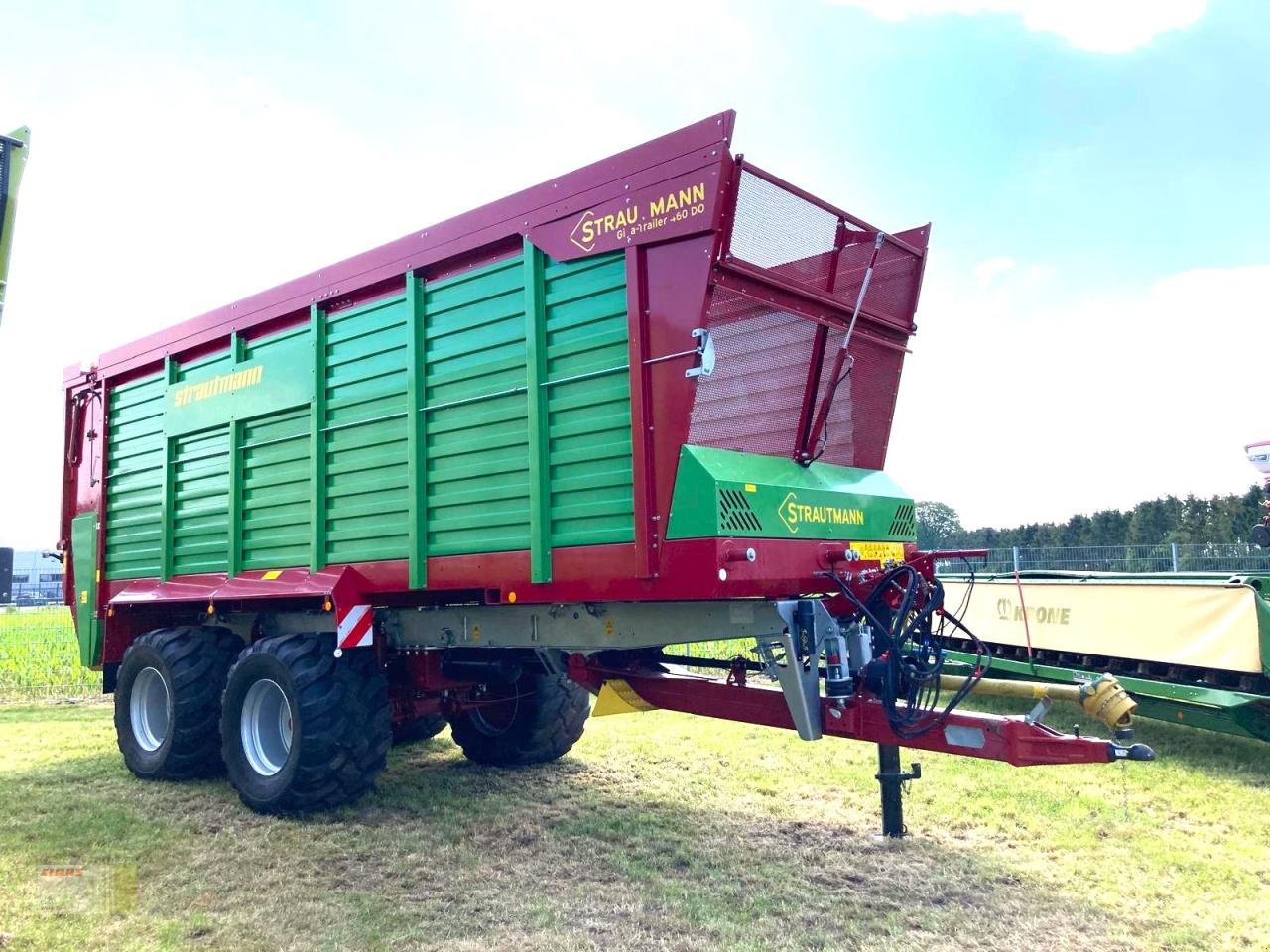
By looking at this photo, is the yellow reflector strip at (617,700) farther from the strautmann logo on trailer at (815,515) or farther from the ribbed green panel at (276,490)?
the ribbed green panel at (276,490)

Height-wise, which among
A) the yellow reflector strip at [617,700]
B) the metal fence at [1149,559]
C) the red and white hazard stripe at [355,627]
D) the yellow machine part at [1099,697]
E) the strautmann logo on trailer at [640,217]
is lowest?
the yellow reflector strip at [617,700]

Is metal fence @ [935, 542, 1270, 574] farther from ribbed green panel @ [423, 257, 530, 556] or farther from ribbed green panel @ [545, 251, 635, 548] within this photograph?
ribbed green panel @ [545, 251, 635, 548]

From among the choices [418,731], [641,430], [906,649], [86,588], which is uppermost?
[641,430]

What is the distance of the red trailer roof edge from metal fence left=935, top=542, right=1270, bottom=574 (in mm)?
8395

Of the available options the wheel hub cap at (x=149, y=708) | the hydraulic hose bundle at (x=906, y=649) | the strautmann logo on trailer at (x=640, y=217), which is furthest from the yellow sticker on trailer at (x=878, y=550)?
the wheel hub cap at (x=149, y=708)

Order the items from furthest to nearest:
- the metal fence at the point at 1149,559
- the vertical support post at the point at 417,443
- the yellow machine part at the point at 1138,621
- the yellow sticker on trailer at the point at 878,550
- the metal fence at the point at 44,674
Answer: the metal fence at the point at 1149,559 < the metal fence at the point at 44,674 < the yellow machine part at the point at 1138,621 < the vertical support post at the point at 417,443 < the yellow sticker on trailer at the point at 878,550

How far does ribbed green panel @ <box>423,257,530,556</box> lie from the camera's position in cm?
455

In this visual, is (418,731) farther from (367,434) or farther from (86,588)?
(367,434)

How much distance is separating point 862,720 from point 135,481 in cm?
557

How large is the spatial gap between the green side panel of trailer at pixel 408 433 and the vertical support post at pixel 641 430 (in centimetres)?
7

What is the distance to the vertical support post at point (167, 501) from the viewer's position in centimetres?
659

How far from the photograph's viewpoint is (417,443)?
496cm

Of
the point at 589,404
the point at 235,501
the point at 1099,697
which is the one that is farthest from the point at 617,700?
the point at 235,501

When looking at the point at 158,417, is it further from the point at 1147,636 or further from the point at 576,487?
the point at 1147,636
